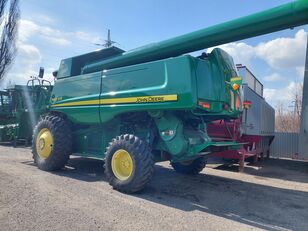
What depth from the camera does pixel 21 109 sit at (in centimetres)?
1325

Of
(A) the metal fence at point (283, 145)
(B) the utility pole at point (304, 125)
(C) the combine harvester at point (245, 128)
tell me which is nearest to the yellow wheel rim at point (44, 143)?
(C) the combine harvester at point (245, 128)

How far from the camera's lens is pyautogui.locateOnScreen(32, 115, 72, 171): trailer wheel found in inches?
296

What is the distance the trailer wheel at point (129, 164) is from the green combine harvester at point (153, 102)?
0.02 m

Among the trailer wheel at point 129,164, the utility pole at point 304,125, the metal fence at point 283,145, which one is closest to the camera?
the trailer wheel at point 129,164

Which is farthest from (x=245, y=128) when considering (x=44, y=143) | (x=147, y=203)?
(x=44, y=143)

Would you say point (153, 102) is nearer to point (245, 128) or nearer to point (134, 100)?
point (134, 100)

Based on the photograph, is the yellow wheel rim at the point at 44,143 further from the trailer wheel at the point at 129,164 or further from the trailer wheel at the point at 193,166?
the trailer wheel at the point at 193,166

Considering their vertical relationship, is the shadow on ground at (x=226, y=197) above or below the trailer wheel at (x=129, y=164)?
below

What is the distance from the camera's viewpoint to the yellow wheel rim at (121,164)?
601 centimetres

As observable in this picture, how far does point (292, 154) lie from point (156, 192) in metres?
11.3

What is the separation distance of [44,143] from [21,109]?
630 cm

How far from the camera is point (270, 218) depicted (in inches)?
194

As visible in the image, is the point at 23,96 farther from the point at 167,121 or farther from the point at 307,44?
the point at 307,44

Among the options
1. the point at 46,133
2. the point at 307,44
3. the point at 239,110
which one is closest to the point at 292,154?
the point at 307,44
